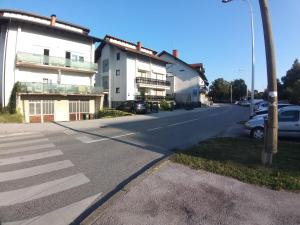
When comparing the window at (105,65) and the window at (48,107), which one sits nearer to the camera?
the window at (48,107)

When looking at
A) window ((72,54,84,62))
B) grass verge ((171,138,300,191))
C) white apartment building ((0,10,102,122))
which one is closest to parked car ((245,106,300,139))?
grass verge ((171,138,300,191))

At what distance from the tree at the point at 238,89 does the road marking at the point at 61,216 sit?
10717 centimetres

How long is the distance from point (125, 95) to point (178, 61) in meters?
23.0

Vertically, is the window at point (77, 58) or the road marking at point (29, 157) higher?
the window at point (77, 58)

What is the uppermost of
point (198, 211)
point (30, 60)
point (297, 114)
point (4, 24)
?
point (4, 24)

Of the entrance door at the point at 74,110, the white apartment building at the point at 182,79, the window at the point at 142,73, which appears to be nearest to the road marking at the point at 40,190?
the entrance door at the point at 74,110

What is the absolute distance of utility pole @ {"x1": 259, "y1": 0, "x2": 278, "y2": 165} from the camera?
6.63 metres

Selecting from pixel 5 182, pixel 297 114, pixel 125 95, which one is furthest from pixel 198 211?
pixel 125 95

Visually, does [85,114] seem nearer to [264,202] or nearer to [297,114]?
[297,114]

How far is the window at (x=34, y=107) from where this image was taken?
26.1 meters

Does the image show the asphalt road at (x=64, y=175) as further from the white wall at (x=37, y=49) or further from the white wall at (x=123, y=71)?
the white wall at (x=123, y=71)

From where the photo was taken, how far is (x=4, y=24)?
1019 inches

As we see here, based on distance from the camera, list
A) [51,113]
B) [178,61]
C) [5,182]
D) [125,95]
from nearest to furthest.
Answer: [5,182], [51,113], [125,95], [178,61]

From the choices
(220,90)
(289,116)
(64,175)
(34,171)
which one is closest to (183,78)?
(220,90)
